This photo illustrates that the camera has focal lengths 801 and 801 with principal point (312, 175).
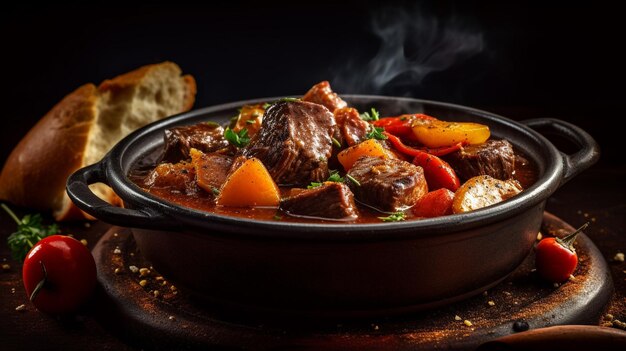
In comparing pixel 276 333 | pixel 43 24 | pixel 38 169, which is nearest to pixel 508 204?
pixel 276 333

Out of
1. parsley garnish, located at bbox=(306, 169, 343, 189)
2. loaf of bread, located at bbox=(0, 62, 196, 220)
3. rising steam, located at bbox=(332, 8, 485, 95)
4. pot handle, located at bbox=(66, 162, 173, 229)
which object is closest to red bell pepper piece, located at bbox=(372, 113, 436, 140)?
parsley garnish, located at bbox=(306, 169, 343, 189)

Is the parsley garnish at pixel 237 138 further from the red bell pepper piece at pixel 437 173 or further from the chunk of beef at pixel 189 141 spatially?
the red bell pepper piece at pixel 437 173

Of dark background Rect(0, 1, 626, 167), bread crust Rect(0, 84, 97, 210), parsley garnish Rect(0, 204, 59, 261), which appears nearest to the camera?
parsley garnish Rect(0, 204, 59, 261)

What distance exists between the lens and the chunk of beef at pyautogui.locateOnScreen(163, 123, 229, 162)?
14.4 ft

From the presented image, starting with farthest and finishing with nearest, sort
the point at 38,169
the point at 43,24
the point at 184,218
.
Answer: the point at 43,24 → the point at 38,169 → the point at 184,218

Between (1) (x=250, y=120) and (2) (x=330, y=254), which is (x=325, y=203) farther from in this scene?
(1) (x=250, y=120)

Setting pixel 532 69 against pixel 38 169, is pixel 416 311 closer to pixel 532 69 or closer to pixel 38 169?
pixel 38 169

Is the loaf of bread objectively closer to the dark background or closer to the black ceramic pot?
the dark background

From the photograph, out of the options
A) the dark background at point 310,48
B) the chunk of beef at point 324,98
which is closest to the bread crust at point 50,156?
the dark background at point 310,48

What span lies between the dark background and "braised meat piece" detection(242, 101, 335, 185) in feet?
6.90

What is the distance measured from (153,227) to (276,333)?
2.32ft

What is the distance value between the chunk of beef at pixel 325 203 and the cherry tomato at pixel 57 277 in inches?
44.9

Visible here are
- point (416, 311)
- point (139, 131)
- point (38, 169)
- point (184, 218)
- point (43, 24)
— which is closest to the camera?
point (184, 218)

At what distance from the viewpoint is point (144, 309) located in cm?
376
